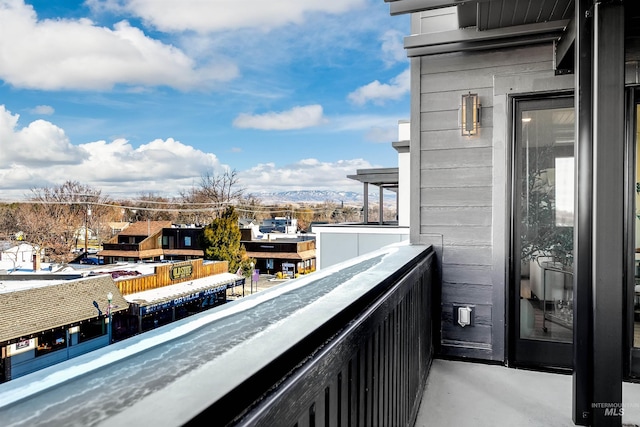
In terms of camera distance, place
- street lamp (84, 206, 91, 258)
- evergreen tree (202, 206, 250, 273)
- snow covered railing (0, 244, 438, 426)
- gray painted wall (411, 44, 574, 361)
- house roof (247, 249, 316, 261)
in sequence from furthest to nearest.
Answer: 1. evergreen tree (202, 206, 250, 273)
2. street lamp (84, 206, 91, 258)
3. house roof (247, 249, 316, 261)
4. gray painted wall (411, 44, 574, 361)
5. snow covered railing (0, 244, 438, 426)

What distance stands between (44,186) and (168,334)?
1780cm

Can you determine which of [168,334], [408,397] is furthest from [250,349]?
[408,397]

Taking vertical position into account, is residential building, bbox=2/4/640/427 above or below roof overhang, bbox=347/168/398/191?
below

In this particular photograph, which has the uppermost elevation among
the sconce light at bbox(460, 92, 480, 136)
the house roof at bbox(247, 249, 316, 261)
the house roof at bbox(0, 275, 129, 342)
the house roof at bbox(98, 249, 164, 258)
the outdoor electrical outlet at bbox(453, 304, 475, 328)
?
the sconce light at bbox(460, 92, 480, 136)

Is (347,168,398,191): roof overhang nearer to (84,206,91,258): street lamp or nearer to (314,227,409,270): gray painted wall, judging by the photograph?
(314,227,409,270): gray painted wall

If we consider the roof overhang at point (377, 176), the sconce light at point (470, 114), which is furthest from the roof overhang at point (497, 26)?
the roof overhang at point (377, 176)

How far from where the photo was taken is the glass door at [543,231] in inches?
97.7

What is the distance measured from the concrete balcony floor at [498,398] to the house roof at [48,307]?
3.31 m

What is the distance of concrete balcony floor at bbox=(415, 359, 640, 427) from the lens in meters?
1.91

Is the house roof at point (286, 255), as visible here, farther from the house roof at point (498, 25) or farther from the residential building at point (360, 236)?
the house roof at point (498, 25)

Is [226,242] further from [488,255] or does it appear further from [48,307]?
[488,255]

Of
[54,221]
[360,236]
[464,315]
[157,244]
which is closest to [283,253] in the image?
[360,236]

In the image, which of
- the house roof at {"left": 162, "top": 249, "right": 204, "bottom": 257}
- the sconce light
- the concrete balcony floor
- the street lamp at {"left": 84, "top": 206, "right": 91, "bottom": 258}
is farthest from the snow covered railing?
the house roof at {"left": 162, "top": 249, "right": 204, "bottom": 257}

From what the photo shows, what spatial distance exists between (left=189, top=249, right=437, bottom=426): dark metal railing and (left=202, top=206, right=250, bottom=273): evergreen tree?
11.9 m
